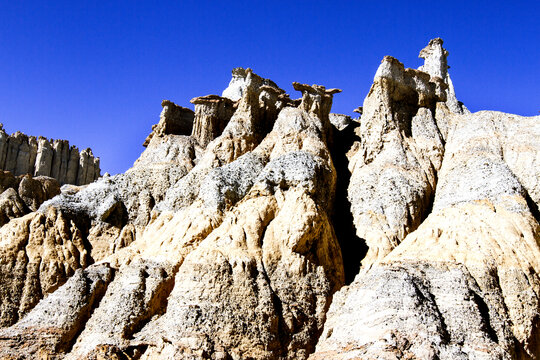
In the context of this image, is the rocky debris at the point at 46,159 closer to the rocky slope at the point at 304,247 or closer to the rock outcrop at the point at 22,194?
the rock outcrop at the point at 22,194

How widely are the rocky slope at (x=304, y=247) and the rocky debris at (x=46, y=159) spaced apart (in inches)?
1153

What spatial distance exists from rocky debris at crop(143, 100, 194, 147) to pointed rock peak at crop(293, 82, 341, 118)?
7.83 m

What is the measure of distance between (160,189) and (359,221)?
922cm

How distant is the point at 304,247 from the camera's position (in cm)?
1950

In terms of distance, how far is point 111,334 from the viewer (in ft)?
57.2

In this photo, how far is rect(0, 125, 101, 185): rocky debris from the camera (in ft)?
174

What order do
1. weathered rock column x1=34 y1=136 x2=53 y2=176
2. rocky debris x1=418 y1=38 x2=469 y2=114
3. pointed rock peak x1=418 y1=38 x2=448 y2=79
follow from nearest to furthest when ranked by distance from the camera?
rocky debris x1=418 y1=38 x2=469 y2=114, pointed rock peak x1=418 y1=38 x2=448 y2=79, weathered rock column x1=34 y1=136 x2=53 y2=176

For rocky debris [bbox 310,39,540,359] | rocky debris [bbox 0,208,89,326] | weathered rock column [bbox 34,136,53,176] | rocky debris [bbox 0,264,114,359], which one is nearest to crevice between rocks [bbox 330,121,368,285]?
rocky debris [bbox 310,39,540,359]

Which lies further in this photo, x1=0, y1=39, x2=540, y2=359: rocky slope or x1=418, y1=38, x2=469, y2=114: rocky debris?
x1=418, y1=38, x2=469, y2=114: rocky debris

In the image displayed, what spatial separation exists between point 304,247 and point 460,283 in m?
5.13

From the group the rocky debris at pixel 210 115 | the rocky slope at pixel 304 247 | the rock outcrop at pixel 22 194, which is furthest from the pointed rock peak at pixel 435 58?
the rock outcrop at pixel 22 194

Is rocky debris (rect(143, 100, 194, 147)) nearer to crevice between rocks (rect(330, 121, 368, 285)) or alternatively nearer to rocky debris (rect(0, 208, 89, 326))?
crevice between rocks (rect(330, 121, 368, 285))

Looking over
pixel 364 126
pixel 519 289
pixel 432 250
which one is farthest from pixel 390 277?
pixel 364 126

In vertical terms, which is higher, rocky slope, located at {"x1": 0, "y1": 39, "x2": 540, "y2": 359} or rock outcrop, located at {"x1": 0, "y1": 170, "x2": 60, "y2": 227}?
rock outcrop, located at {"x1": 0, "y1": 170, "x2": 60, "y2": 227}
